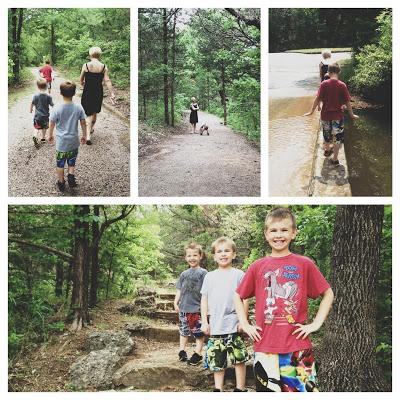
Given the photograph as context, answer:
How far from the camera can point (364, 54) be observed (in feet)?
17.9

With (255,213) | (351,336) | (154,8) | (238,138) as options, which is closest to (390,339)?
(351,336)

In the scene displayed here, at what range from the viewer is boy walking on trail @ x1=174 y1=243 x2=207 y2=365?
5008mm

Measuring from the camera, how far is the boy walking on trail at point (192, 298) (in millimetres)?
5008

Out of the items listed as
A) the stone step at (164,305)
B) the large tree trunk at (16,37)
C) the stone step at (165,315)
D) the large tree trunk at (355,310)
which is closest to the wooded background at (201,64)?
the large tree trunk at (16,37)

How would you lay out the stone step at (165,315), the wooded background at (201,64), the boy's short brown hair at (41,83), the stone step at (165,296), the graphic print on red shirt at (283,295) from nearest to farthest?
the graphic print on red shirt at (283,295)
the boy's short brown hair at (41,83)
the wooded background at (201,64)
the stone step at (165,315)
the stone step at (165,296)

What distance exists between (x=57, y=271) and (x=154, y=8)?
11.8 feet

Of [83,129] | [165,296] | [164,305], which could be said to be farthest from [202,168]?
[165,296]

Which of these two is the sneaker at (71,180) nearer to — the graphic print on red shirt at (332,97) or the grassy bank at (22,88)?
the grassy bank at (22,88)

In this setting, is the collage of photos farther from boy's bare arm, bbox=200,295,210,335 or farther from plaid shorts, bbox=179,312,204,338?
boy's bare arm, bbox=200,295,210,335

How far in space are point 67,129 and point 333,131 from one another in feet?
8.43

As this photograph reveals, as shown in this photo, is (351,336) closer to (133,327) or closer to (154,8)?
(133,327)

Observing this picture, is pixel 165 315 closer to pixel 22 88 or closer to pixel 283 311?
pixel 22 88

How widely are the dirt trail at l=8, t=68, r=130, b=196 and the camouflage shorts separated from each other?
1.78 m

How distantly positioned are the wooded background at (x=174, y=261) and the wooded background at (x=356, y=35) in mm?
1283
